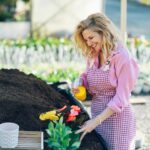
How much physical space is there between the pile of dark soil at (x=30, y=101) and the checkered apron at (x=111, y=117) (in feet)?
0.30

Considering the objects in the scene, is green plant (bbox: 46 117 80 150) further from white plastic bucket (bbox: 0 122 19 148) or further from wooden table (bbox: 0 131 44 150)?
white plastic bucket (bbox: 0 122 19 148)

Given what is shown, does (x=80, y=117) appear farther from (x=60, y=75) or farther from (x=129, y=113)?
(x=60, y=75)

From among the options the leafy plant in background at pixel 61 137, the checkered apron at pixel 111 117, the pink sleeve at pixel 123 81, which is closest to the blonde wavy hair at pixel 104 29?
the pink sleeve at pixel 123 81

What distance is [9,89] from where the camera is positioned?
15.0 ft

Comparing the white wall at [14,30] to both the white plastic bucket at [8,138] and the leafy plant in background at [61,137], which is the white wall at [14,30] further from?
the white plastic bucket at [8,138]

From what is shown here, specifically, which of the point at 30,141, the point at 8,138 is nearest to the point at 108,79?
the point at 30,141

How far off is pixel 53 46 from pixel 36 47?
28 cm

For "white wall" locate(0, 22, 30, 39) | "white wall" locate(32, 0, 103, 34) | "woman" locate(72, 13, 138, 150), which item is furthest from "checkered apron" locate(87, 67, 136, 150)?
"white wall" locate(0, 22, 30, 39)

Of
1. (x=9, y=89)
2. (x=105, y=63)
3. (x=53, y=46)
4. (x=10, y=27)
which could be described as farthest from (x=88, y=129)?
(x=10, y=27)

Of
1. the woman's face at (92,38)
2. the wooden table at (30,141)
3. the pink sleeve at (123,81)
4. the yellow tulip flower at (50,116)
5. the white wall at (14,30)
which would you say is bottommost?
the wooden table at (30,141)

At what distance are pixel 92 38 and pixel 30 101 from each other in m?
1.00

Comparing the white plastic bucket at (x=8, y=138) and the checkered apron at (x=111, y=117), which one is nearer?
the white plastic bucket at (x=8, y=138)

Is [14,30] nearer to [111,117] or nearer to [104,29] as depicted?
[111,117]

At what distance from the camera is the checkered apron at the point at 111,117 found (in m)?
3.71
